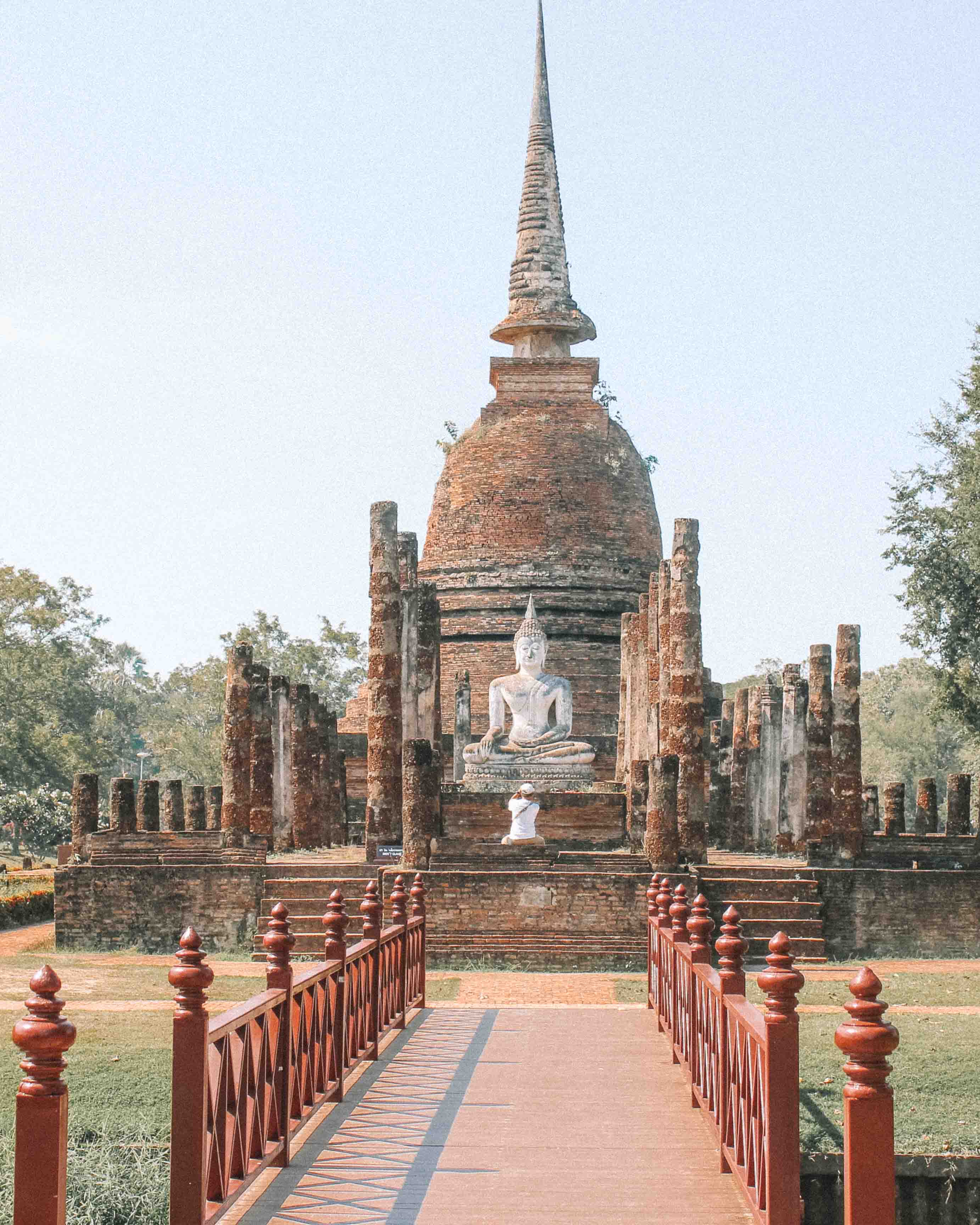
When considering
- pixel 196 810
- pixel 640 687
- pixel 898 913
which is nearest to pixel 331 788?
pixel 196 810

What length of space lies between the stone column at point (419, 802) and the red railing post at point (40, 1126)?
1262 centimetres

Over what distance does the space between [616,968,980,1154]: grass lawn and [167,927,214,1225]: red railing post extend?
107 inches

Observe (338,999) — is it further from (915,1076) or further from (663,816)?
(663,816)

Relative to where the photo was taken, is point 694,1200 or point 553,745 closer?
point 694,1200

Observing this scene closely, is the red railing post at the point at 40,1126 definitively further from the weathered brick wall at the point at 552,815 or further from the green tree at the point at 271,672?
the green tree at the point at 271,672

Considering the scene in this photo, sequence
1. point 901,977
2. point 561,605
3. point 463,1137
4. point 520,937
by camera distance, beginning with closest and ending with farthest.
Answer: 1. point 463,1137
2. point 901,977
3. point 520,937
4. point 561,605

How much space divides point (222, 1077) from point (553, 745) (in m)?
20.4

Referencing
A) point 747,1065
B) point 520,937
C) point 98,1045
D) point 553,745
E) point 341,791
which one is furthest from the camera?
point 341,791

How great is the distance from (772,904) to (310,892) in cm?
465

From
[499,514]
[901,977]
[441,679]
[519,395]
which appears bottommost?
[901,977]

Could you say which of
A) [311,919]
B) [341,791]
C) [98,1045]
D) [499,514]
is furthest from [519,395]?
[98,1045]

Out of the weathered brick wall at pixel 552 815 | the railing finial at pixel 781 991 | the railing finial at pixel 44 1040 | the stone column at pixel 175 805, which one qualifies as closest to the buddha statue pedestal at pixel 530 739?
the weathered brick wall at pixel 552 815

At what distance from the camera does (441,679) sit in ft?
105

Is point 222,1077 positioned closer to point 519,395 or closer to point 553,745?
point 553,745
